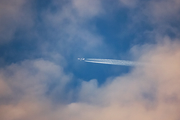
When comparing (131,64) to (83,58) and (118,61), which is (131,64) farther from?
(83,58)

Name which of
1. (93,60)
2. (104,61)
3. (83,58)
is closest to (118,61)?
(104,61)

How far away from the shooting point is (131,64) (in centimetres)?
2422

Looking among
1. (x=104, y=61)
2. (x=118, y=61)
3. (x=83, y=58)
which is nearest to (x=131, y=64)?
(x=118, y=61)

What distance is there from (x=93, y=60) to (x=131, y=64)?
7.35 m

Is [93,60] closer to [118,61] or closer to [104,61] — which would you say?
[104,61]

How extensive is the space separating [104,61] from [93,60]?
2.10m

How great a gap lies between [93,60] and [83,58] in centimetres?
183

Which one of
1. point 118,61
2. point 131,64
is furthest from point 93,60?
point 131,64

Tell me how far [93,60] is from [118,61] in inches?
178

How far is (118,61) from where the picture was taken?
23109 mm

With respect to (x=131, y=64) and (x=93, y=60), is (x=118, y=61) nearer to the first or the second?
(x=131, y=64)

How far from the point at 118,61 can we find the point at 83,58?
20.8ft

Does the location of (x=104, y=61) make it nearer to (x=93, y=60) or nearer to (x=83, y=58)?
(x=93, y=60)

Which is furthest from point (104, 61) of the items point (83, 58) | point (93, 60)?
point (83, 58)
